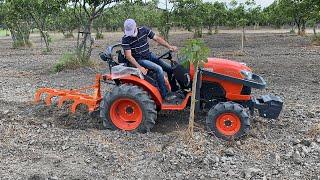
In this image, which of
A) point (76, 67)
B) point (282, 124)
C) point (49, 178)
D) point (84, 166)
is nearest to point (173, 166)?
point (84, 166)

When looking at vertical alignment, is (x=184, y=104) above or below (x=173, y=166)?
above

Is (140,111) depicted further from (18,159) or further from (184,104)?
(18,159)

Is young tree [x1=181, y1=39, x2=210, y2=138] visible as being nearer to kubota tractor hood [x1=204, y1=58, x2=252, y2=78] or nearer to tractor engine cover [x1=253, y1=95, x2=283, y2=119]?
kubota tractor hood [x1=204, y1=58, x2=252, y2=78]

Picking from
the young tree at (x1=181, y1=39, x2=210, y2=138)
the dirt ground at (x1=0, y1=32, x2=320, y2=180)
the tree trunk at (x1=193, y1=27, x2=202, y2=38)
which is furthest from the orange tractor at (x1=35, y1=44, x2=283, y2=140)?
the tree trunk at (x1=193, y1=27, x2=202, y2=38)

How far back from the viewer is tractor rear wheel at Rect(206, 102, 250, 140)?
6.27m

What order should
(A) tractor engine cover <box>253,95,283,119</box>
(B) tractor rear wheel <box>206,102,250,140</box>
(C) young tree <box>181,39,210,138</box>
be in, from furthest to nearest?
(A) tractor engine cover <box>253,95,283,119</box> < (B) tractor rear wheel <box>206,102,250,140</box> < (C) young tree <box>181,39,210,138</box>

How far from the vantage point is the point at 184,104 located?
21.8ft

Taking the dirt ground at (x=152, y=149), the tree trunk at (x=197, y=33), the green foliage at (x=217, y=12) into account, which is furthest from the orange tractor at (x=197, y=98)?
the green foliage at (x=217, y=12)

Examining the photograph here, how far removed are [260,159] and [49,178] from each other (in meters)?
2.46

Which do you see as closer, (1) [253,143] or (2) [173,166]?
(2) [173,166]

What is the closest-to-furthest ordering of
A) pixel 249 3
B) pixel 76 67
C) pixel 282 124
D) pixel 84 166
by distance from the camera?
pixel 84 166, pixel 282 124, pixel 76 67, pixel 249 3

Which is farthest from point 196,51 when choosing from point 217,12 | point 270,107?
point 217,12

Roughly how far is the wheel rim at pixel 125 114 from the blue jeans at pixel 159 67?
1.51ft

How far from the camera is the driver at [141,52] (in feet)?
21.9
